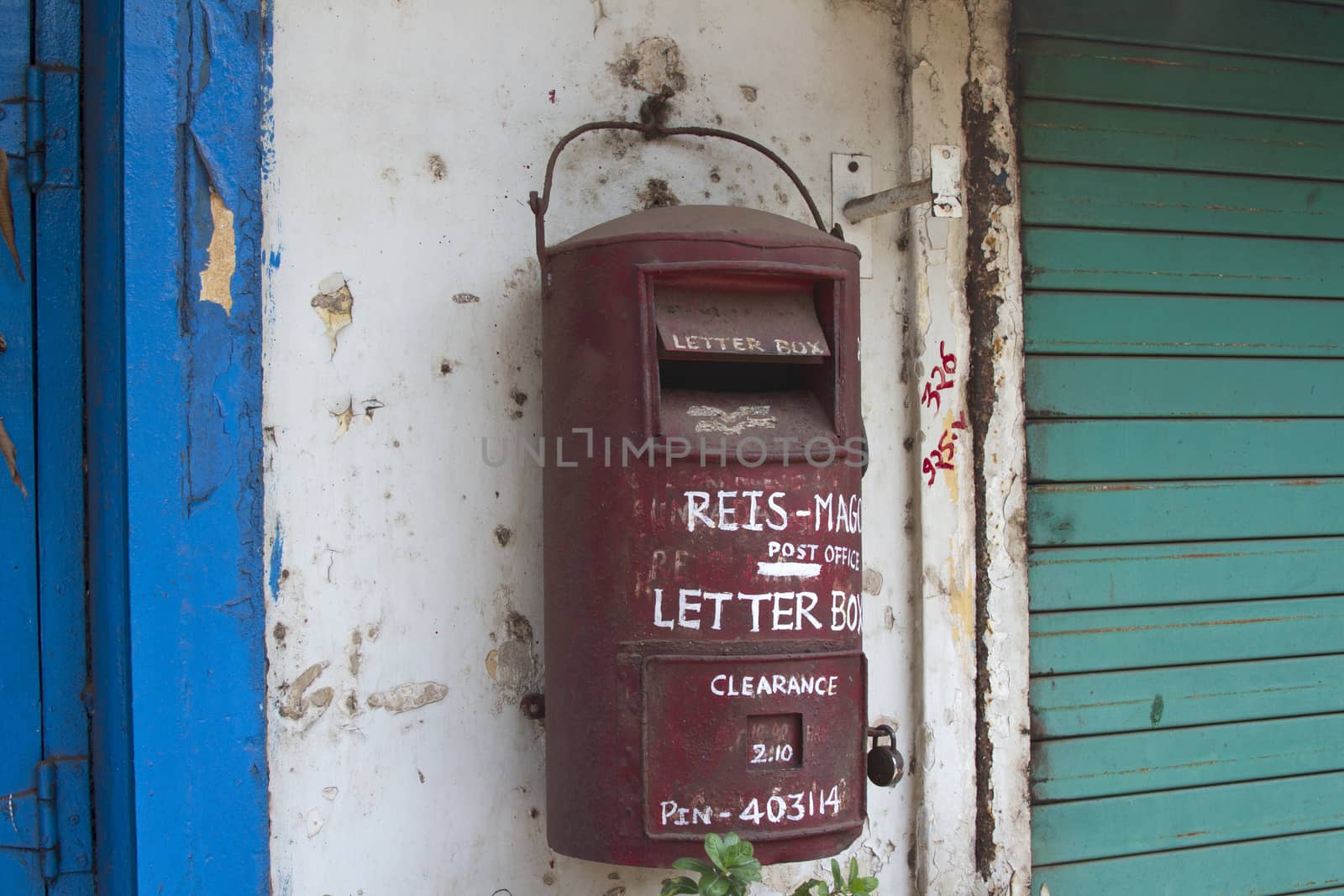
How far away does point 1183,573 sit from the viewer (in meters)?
3.03

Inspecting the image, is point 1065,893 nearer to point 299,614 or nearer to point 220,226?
point 299,614

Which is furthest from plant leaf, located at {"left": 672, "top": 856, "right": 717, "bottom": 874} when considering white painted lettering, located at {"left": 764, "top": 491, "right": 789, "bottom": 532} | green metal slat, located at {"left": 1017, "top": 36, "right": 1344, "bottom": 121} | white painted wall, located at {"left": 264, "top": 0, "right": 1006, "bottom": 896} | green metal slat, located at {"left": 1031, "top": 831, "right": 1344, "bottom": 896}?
green metal slat, located at {"left": 1017, "top": 36, "right": 1344, "bottom": 121}

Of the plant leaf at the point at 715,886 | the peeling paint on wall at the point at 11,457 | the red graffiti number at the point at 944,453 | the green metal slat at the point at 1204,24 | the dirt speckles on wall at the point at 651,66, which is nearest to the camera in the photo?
the plant leaf at the point at 715,886

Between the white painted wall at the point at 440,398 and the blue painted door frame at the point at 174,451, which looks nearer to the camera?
the blue painted door frame at the point at 174,451

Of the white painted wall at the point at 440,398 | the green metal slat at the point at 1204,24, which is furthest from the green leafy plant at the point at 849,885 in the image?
the green metal slat at the point at 1204,24

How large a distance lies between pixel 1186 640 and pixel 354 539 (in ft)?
7.41

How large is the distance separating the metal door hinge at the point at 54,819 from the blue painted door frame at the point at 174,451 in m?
0.03

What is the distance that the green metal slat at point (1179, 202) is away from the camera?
2.96m

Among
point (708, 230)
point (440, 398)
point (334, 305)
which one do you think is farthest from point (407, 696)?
point (708, 230)

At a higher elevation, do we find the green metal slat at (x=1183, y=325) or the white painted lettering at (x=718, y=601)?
the green metal slat at (x=1183, y=325)

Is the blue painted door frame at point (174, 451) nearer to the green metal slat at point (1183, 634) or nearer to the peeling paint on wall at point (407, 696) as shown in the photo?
the peeling paint on wall at point (407, 696)

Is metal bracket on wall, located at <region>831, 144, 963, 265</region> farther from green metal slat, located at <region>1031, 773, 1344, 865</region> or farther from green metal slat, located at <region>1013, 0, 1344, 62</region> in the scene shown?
green metal slat, located at <region>1031, 773, 1344, 865</region>

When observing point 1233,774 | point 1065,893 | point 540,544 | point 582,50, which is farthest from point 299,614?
point 1233,774

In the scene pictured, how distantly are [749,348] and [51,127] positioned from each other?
1523mm
